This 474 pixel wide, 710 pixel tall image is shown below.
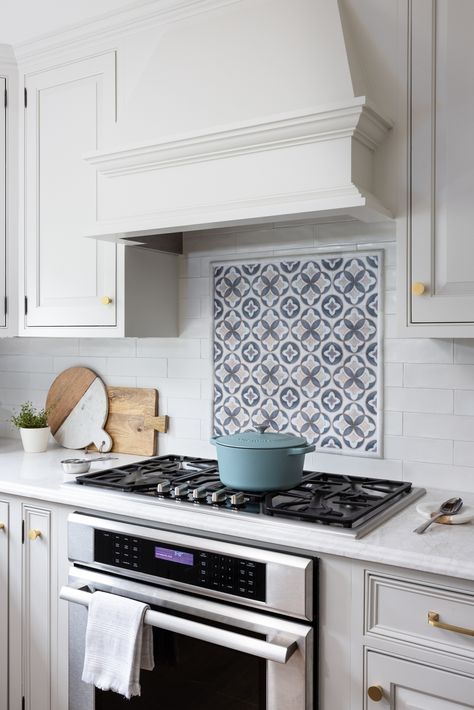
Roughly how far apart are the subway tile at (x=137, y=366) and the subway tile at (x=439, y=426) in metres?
1.01

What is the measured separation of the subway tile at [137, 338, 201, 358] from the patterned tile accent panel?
0.10m

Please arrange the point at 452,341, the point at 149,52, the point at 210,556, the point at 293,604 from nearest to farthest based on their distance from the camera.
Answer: the point at 293,604 → the point at 210,556 → the point at 452,341 → the point at 149,52

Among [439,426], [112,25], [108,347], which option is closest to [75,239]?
[108,347]

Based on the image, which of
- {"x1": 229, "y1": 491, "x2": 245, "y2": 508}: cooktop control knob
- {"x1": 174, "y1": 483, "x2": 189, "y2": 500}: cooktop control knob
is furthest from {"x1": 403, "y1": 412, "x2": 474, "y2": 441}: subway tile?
{"x1": 174, "y1": 483, "x2": 189, "y2": 500}: cooktop control knob

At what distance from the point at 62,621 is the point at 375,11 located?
207 cm

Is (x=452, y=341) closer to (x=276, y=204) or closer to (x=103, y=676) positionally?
(x=276, y=204)

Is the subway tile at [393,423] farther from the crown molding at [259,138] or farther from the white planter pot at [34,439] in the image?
the white planter pot at [34,439]

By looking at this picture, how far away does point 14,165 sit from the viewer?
266 cm

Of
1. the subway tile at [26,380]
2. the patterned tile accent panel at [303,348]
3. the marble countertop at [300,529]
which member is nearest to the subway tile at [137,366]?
the patterned tile accent panel at [303,348]

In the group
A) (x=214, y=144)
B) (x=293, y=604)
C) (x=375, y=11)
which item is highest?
(x=375, y=11)

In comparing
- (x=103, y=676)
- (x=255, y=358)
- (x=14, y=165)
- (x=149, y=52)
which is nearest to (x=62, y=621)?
(x=103, y=676)

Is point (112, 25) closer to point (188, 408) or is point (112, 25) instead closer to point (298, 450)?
point (188, 408)

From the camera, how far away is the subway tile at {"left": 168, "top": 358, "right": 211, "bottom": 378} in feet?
8.52

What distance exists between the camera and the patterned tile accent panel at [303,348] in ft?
7.41
